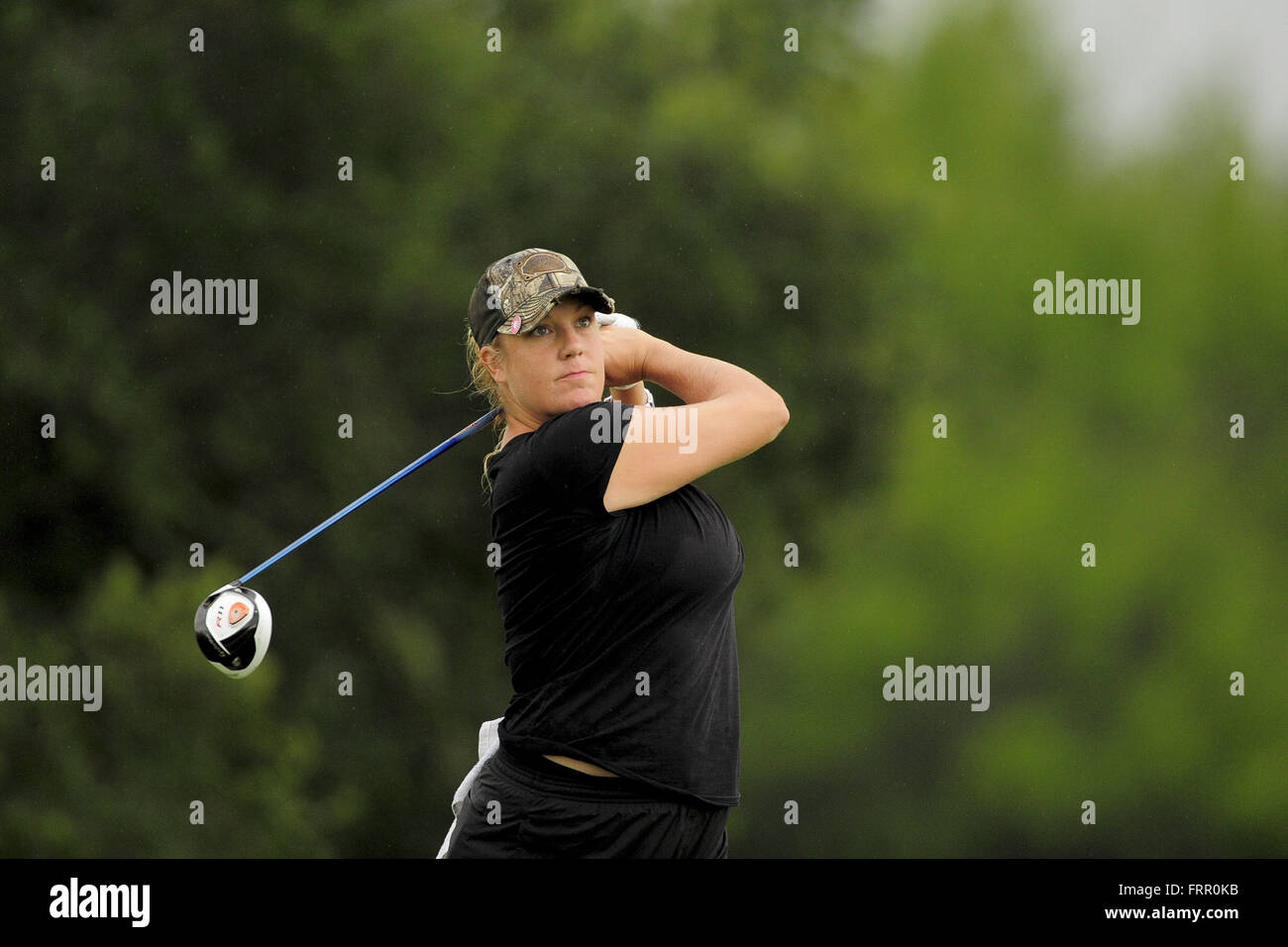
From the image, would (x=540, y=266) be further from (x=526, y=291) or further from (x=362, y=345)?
(x=362, y=345)

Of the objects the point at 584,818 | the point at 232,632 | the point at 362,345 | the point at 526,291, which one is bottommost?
the point at 584,818

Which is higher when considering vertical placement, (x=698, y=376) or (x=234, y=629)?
(x=698, y=376)

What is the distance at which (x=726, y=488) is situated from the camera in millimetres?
14102

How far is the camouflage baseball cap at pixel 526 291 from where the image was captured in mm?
3561

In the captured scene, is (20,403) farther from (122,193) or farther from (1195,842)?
(1195,842)

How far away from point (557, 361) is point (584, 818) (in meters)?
0.91

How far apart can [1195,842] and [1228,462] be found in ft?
15.2

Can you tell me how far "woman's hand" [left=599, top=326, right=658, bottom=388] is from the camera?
3.78m

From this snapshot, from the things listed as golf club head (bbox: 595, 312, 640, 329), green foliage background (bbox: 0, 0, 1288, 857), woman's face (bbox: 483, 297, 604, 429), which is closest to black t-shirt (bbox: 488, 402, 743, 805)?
woman's face (bbox: 483, 297, 604, 429)

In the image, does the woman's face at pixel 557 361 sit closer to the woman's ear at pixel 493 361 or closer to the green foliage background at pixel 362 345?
the woman's ear at pixel 493 361

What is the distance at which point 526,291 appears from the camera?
3.58 m

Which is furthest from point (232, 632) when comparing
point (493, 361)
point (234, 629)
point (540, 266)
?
point (540, 266)

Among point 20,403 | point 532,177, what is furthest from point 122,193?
point 532,177

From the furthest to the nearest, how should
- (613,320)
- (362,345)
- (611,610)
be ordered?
(362,345) → (613,320) → (611,610)
